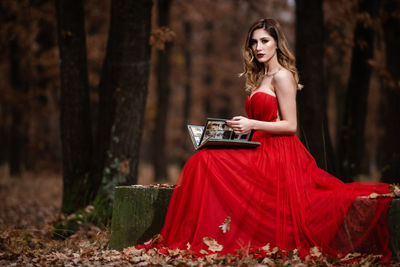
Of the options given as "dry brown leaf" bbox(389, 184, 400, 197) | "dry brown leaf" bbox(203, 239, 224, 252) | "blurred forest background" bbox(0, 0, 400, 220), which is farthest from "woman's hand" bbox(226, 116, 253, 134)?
"blurred forest background" bbox(0, 0, 400, 220)

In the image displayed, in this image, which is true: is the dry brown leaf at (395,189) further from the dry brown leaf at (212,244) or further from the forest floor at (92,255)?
the dry brown leaf at (212,244)

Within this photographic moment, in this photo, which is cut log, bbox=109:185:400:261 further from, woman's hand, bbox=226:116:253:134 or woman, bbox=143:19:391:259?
woman's hand, bbox=226:116:253:134

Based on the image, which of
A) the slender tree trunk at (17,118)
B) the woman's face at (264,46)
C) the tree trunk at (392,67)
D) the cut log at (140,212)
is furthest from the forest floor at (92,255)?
the slender tree trunk at (17,118)

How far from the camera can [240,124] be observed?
3980 mm

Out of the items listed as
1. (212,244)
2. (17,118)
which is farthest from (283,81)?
(17,118)

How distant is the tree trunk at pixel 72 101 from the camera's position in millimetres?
6379

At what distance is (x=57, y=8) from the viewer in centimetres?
648

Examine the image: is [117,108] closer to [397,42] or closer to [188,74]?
[397,42]

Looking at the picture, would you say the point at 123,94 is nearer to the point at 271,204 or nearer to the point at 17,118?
the point at 271,204

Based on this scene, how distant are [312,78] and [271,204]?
3334 mm

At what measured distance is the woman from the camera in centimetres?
379

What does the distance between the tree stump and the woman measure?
1.49ft

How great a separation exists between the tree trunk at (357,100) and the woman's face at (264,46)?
13.7 feet

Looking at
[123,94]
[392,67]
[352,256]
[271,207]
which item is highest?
[392,67]
